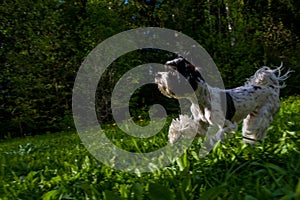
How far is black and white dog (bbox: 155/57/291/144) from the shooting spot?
3.95 meters

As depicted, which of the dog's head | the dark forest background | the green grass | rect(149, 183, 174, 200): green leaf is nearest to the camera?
rect(149, 183, 174, 200): green leaf

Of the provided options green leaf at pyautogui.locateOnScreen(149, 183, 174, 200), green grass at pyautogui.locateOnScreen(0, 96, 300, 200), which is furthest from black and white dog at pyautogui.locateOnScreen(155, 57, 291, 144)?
green leaf at pyautogui.locateOnScreen(149, 183, 174, 200)

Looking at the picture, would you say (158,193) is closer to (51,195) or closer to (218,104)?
(51,195)

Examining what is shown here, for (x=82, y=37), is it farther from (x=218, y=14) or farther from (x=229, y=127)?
(x=229, y=127)

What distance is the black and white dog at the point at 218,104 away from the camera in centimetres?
395

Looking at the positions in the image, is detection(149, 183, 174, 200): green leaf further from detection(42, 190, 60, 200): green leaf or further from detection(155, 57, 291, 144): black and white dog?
detection(155, 57, 291, 144): black and white dog

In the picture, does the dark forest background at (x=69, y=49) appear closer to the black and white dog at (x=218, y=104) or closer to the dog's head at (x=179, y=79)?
the black and white dog at (x=218, y=104)

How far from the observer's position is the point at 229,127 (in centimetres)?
392

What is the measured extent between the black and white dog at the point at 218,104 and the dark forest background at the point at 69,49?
8.35 m

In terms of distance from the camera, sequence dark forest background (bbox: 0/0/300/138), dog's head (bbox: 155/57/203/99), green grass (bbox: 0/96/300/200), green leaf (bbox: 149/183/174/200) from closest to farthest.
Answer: green leaf (bbox: 149/183/174/200), green grass (bbox: 0/96/300/200), dog's head (bbox: 155/57/203/99), dark forest background (bbox: 0/0/300/138)

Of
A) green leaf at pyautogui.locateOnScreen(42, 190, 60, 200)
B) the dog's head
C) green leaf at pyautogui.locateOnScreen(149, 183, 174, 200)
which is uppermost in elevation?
the dog's head

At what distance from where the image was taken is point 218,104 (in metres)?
4.00

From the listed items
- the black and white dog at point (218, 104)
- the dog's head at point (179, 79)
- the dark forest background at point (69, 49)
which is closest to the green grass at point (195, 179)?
the black and white dog at point (218, 104)

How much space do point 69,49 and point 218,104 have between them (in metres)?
10.1
